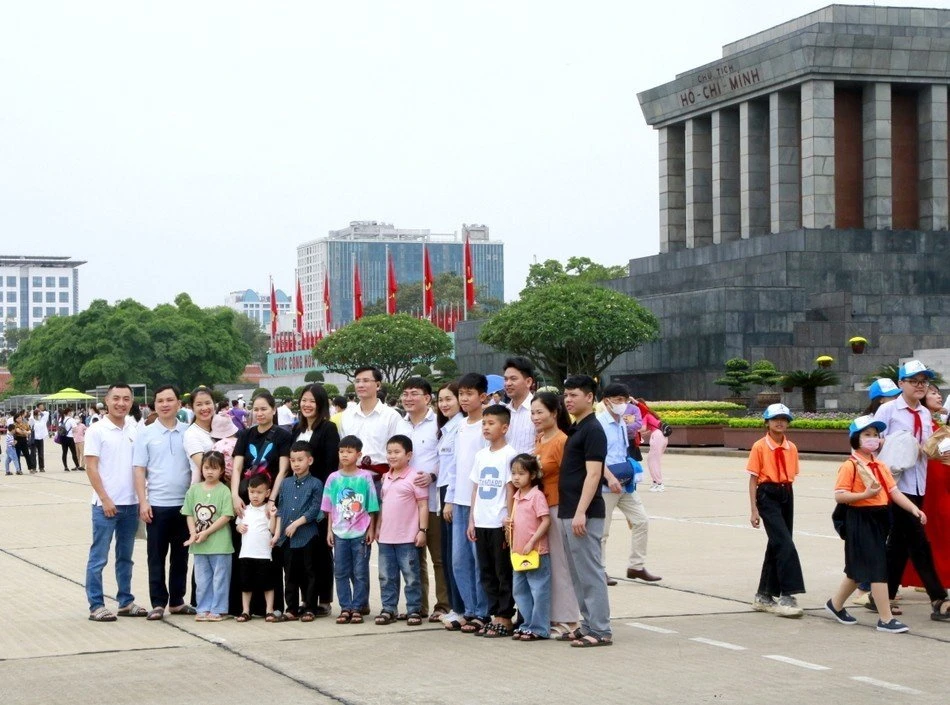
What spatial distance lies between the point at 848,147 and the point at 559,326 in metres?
10.0

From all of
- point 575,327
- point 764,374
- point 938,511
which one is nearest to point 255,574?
point 938,511

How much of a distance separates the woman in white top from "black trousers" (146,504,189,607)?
0.99 ft

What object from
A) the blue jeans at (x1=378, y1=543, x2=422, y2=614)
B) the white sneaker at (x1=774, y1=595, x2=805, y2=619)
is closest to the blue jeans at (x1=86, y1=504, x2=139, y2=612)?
the blue jeans at (x1=378, y1=543, x2=422, y2=614)

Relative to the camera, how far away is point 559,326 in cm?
4172

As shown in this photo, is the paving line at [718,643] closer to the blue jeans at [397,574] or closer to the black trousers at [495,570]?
the black trousers at [495,570]

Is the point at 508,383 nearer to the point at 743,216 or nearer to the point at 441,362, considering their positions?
the point at 743,216

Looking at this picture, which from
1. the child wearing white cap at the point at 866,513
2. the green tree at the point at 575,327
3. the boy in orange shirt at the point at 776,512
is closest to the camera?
the child wearing white cap at the point at 866,513

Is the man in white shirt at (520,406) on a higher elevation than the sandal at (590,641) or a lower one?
higher

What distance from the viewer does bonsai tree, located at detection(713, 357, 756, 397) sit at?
118 feet

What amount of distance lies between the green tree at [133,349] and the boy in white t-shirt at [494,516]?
6638 cm

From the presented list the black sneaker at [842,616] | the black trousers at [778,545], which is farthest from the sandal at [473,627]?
the black sneaker at [842,616]

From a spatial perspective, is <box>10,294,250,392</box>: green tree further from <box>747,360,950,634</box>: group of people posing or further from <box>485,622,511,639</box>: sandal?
<box>485,622,511,639</box>: sandal

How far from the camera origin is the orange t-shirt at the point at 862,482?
31.7ft

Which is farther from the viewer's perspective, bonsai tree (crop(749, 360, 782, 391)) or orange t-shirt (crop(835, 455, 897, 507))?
bonsai tree (crop(749, 360, 782, 391))
